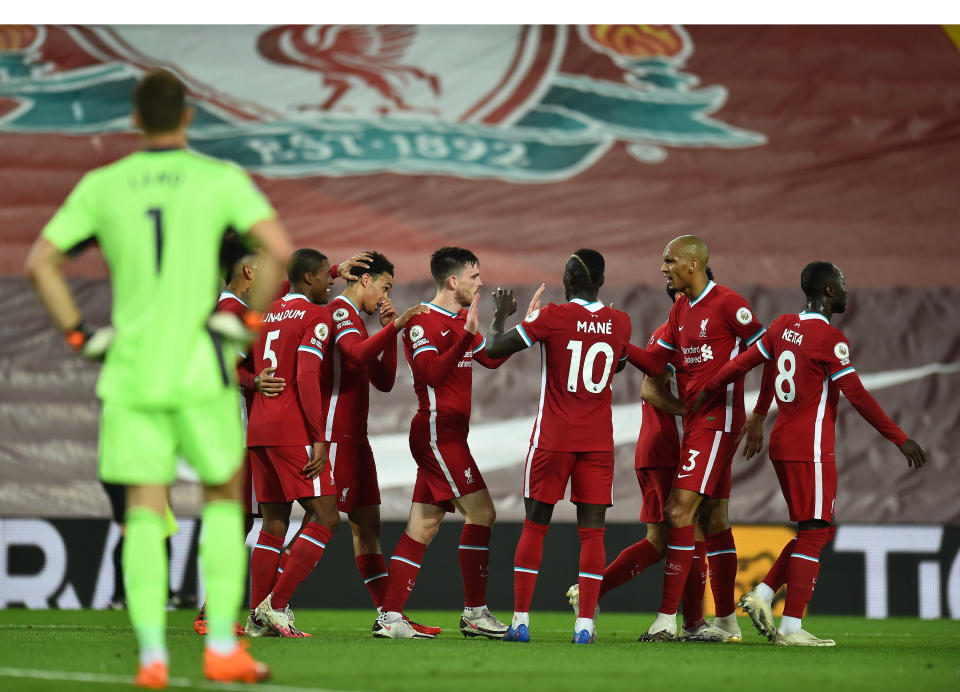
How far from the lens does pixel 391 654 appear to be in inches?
215

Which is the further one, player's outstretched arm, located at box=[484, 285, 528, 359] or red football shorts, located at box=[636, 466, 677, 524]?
red football shorts, located at box=[636, 466, 677, 524]

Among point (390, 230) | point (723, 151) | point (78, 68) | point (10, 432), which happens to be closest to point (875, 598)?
point (723, 151)

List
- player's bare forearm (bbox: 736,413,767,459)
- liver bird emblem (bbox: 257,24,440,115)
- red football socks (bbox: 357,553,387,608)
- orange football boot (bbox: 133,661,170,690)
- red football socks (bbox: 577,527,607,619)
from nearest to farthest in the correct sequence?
1. orange football boot (bbox: 133,661,170,690)
2. red football socks (bbox: 577,527,607,619)
3. player's bare forearm (bbox: 736,413,767,459)
4. red football socks (bbox: 357,553,387,608)
5. liver bird emblem (bbox: 257,24,440,115)

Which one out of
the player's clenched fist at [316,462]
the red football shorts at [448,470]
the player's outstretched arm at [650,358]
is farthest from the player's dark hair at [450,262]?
the player's clenched fist at [316,462]

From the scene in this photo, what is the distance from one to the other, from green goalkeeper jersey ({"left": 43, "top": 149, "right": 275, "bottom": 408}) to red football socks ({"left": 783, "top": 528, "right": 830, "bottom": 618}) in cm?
361

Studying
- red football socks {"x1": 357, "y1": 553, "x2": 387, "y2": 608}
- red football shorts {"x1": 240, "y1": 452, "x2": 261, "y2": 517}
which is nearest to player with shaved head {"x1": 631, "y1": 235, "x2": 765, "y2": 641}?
red football socks {"x1": 357, "y1": 553, "x2": 387, "y2": 608}

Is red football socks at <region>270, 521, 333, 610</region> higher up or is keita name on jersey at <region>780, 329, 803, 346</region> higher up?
keita name on jersey at <region>780, 329, 803, 346</region>

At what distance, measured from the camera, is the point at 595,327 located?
654 cm

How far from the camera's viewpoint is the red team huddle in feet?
21.4

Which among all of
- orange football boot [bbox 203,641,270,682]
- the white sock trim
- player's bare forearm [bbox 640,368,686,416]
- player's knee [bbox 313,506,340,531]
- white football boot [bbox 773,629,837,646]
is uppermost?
player's bare forearm [bbox 640,368,686,416]

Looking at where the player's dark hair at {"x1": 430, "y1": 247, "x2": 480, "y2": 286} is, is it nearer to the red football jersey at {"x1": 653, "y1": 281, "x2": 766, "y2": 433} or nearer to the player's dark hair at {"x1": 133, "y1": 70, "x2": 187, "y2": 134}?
the red football jersey at {"x1": 653, "y1": 281, "x2": 766, "y2": 433}

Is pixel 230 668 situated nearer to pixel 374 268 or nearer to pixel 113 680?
pixel 113 680

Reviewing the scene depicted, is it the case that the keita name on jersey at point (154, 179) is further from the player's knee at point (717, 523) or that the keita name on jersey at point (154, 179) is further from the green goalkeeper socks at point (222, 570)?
the player's knee at point (717, 523)

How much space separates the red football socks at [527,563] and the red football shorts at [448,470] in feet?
1.50
